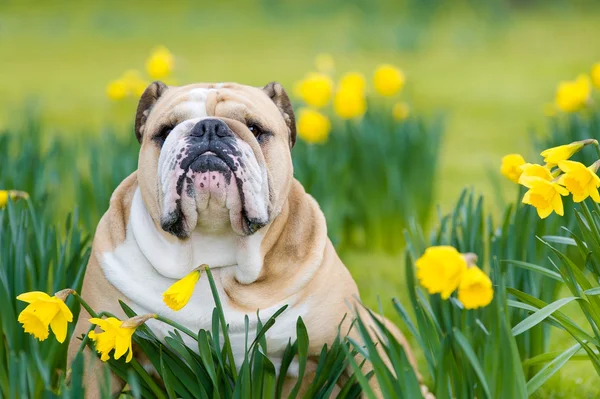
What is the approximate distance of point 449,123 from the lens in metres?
6.99

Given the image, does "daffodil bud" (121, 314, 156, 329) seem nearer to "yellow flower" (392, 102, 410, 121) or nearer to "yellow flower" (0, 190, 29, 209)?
"yellow flower" (0, 190, 29, 209)

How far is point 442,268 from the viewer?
4.77 ft

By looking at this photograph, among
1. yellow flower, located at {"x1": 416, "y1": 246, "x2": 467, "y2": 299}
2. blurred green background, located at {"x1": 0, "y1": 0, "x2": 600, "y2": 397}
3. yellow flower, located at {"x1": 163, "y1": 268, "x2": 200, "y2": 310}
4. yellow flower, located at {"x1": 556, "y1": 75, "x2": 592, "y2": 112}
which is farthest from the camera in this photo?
blurred green background, located at {"x1": 0, "y1": 0, "x2": 600, "y2": 397}

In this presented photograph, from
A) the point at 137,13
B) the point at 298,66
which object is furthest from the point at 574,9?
the point at 137,13

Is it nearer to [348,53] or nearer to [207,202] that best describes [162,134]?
[207,202]

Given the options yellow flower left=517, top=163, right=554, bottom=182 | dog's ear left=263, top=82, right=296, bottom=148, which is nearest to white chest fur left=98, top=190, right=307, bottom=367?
dog's ear left=263, top=82, right=296, bottom=148

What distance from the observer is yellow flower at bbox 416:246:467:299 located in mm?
1443

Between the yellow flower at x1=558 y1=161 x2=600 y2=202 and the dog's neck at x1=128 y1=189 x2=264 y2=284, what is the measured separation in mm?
712

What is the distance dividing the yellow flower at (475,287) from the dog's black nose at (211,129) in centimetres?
74

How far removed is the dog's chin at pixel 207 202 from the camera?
194cm

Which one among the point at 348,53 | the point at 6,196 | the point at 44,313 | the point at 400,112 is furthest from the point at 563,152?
the point at 348,53

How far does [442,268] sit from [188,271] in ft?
2.54

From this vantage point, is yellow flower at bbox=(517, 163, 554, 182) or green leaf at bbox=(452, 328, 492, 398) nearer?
→ green leaf at bbox=(452, 328, 492, 398)

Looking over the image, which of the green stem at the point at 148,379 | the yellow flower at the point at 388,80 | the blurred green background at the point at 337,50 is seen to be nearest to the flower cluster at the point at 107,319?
the green stem at the point at 148,379
